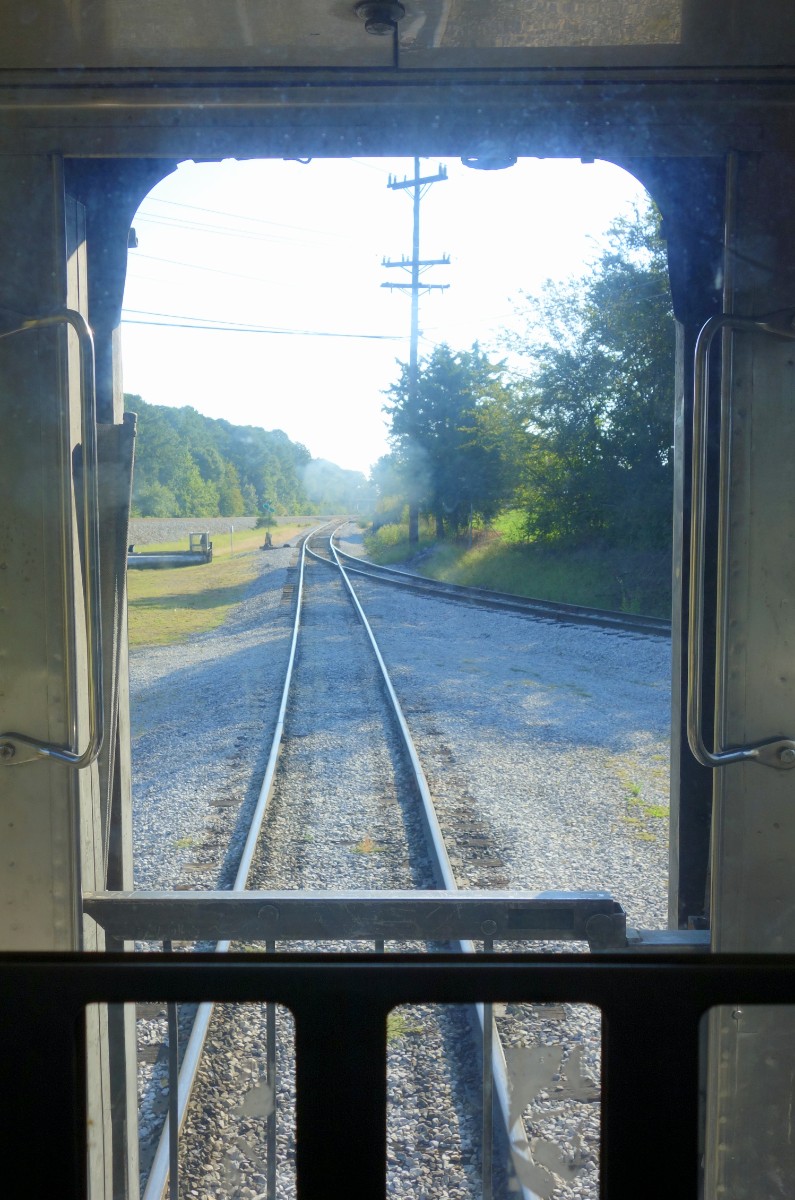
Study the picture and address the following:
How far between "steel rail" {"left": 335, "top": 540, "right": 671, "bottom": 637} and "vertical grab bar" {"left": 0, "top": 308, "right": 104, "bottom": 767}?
9.92 meters

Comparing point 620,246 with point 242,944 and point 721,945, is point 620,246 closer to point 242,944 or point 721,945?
point 242,944

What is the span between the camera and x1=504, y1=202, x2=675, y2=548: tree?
15.2 metres

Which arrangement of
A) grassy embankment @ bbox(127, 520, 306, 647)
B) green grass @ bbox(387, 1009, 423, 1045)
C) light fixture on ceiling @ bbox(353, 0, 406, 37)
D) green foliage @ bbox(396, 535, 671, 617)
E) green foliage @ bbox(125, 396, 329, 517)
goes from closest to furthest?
light fixture on ceiling @ bbox(353, 0, 406, 37), green grass @ bbox(387, 1009, 423, 1045), green foliage @ bbox(125, 396, 329, 517), grassy embankment @ bbox(127, 520, 306, 647), green foliage @ bbox(396, 535, 671, 617)

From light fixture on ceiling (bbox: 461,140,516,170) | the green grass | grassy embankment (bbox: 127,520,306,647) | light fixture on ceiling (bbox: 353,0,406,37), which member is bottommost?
the green grass

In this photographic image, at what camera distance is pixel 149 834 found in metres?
5.30

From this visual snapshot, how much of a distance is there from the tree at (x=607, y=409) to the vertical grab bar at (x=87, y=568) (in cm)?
1371

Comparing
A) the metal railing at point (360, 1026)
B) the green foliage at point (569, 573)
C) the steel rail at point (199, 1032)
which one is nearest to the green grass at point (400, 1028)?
the steel rail at point (199, 1032)

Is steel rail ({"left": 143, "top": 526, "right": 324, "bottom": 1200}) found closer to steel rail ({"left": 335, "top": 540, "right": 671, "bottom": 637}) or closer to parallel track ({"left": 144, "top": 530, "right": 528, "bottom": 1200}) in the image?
parallel track ({"left": 144, "top": 530, "right": 528, "bottom": 1200})

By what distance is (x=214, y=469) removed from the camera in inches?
788

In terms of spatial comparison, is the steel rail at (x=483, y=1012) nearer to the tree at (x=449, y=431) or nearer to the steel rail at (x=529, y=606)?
the steel rail at (x=529, y=606)

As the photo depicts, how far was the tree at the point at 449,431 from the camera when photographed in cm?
1341

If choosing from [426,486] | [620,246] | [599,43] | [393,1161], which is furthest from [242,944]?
[620,246]

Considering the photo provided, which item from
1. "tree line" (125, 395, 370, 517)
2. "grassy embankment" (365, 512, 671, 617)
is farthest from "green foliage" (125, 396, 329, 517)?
"grassy embankment" (365, 512, 671, 617)

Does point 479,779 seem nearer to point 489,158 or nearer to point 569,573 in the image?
point 489,158
